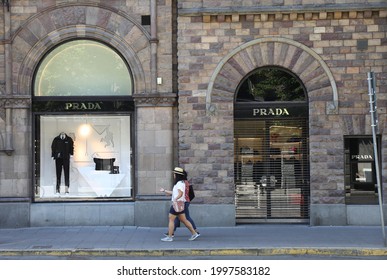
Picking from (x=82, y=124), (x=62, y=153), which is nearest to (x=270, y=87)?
(x=82, y=124)

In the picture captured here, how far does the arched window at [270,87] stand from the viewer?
1539cm

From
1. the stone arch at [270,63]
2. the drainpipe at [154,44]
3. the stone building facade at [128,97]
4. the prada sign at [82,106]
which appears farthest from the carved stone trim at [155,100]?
the stone arch at [270,63]

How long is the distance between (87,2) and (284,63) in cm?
597

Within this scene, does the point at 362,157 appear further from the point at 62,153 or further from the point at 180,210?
the point at 62,153

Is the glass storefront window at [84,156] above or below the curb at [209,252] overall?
above

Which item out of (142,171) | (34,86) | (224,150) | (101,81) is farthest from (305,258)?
(34,86)

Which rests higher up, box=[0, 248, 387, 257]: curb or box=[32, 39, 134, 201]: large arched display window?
box=[32, 39, 134, 201]: large arched display window

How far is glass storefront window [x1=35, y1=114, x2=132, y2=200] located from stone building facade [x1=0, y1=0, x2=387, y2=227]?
1.36ft

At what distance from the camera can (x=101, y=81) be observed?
15.8 meters

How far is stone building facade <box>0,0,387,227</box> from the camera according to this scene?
15.0 m

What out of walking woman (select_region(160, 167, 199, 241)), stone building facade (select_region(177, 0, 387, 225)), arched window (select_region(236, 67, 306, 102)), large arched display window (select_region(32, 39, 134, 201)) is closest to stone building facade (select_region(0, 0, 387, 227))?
stone building facade (select_region(177, 0, 387, 225))

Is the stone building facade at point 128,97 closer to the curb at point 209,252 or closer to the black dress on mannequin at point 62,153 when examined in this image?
the black dress on mannequin at point 62,153

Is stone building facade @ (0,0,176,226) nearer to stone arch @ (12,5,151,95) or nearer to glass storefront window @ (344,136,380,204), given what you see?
stone arch @ (12,5,151,95)

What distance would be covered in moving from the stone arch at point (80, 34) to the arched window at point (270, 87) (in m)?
2.95
